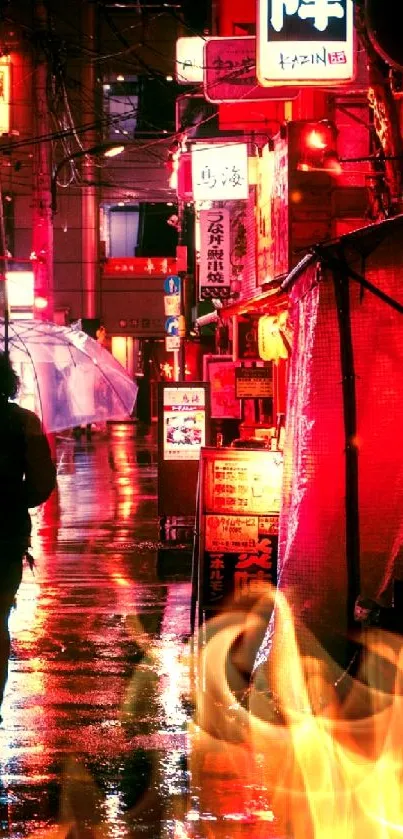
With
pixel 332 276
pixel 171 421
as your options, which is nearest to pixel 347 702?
pixel 332 276

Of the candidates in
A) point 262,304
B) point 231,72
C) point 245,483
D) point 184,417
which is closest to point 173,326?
point 184,417

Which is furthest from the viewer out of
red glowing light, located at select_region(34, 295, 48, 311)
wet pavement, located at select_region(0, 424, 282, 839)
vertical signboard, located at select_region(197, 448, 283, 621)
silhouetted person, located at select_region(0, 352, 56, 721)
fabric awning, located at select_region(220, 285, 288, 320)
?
red glowing light, located at select_region(34, 295, 48, 311)

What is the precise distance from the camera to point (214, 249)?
25516 millimetres

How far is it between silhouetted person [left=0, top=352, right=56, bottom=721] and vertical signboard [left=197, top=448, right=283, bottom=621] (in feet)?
12.4

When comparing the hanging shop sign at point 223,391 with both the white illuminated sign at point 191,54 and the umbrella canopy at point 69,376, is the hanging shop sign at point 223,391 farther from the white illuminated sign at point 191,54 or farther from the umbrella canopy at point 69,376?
the white illuminated sign at point 191,54

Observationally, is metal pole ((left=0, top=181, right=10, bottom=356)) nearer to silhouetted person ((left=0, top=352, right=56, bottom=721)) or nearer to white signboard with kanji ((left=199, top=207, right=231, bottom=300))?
silhouetted person ((left=0, top=352, right=56, bottom=721))

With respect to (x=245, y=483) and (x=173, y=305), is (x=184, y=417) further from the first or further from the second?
(x=173, y=305)

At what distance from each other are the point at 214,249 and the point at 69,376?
678cm

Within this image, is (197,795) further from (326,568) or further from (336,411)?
(336,411)

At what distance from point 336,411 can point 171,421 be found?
10.9m

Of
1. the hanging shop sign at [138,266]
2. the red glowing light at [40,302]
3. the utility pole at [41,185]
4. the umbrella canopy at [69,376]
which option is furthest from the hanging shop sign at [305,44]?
the hanging shop sign at [138,266]

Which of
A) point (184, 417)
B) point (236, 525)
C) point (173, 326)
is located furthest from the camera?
point (173, 326)

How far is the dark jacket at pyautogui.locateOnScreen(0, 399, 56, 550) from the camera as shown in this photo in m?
6.91

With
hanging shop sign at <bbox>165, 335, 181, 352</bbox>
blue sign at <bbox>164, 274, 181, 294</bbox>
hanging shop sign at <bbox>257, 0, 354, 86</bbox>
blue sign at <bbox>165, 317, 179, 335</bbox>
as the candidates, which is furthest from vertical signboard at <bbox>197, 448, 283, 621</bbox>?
blue sign at <bbox>165, 317, 179, 335</bbox>
